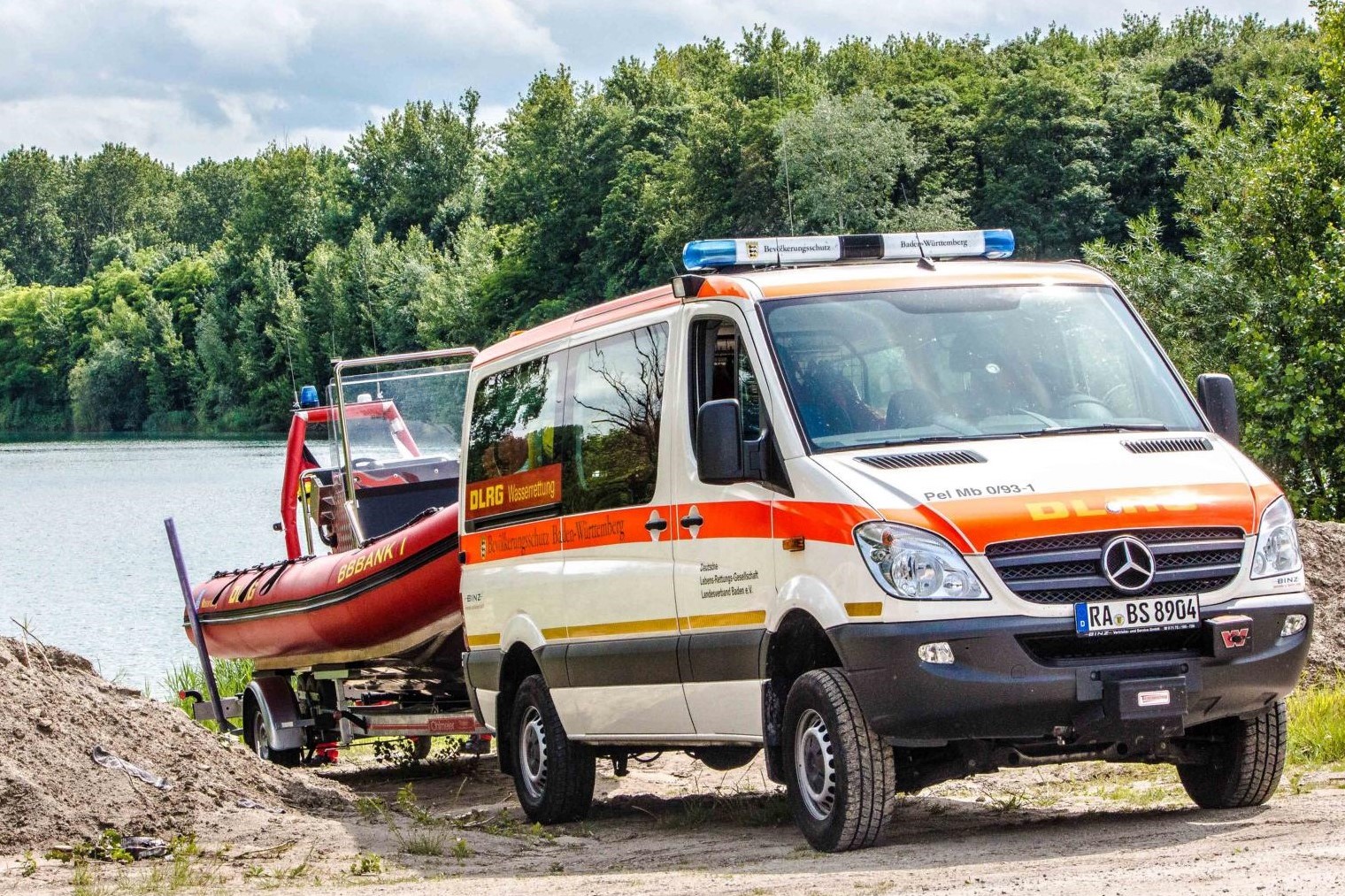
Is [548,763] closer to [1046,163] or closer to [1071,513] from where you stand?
[1071,513]

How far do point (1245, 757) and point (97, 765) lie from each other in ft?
18.1

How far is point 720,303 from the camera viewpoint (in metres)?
7.89

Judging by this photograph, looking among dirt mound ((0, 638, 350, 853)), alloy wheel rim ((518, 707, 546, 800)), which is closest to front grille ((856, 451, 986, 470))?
alloy wheel rim ((518, 707, 546, 800))

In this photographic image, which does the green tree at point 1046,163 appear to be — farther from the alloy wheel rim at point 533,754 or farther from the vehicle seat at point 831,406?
the vehicle seat at point 831,406

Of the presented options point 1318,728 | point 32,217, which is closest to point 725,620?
point 1318,728

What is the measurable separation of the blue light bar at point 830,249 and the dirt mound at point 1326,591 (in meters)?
4.51

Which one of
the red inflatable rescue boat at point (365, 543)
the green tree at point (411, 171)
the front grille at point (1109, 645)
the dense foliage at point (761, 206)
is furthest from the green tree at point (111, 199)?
the front grille at point (1109, 645)

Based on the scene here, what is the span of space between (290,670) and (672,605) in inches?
258

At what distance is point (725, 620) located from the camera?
7.74m

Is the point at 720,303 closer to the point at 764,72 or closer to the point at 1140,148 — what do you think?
the point at 1140,148

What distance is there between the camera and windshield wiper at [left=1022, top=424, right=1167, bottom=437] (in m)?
7.34

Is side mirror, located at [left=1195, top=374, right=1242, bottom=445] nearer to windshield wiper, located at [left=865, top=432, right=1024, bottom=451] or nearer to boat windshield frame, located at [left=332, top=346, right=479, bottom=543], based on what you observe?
windshield wiper, located at [left=865, top=432, right=1024, bottom=451]

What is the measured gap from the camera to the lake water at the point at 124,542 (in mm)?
27875

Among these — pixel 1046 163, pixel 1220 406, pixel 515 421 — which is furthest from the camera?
pixel 1046 163
